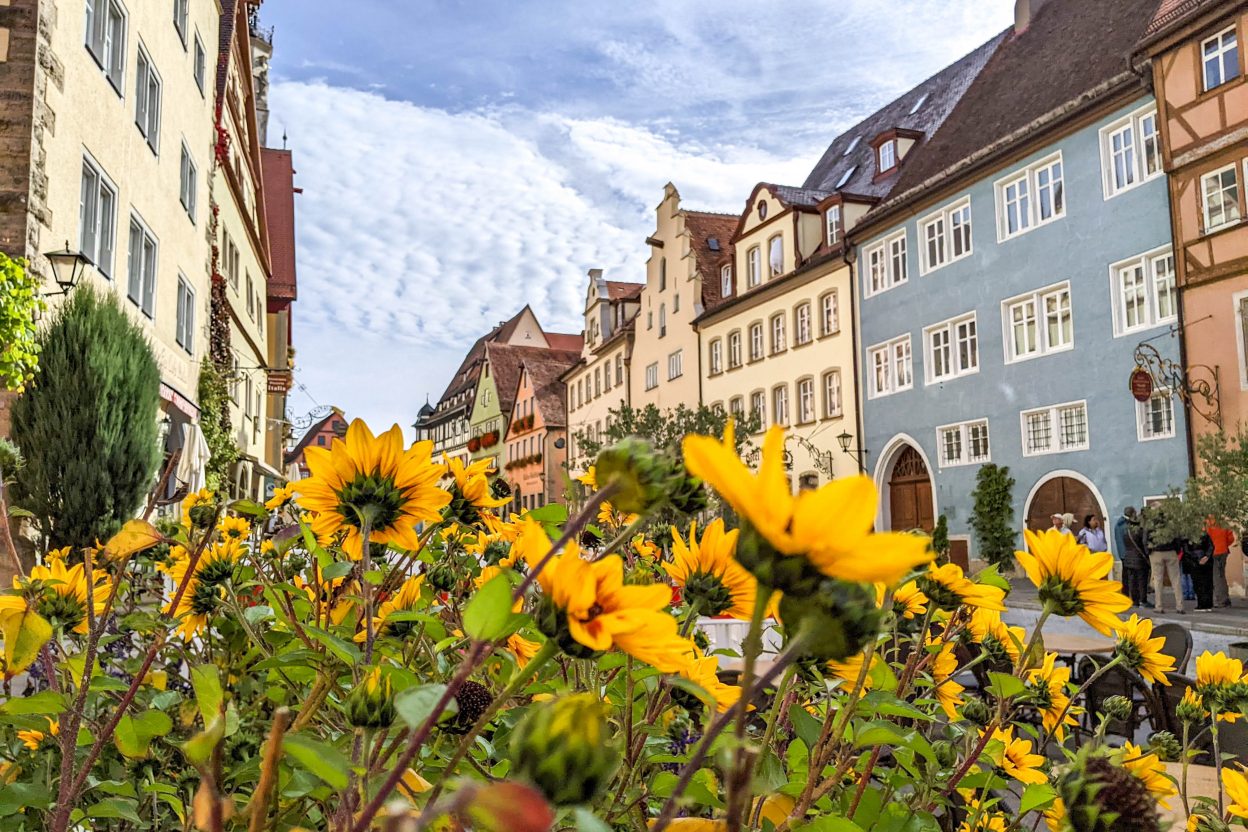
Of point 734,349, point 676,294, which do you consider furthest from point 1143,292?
point 676,294

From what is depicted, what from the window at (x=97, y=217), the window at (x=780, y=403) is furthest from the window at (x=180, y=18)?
the window at (x=780, y=403)

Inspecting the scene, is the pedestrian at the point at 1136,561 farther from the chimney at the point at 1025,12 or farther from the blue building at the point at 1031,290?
the chimney at the point at 1025,12

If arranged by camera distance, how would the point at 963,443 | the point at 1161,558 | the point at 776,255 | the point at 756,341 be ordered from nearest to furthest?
the point at 1161,558 → the point at 963,443 → the point at 776,255 → the point at 756,341

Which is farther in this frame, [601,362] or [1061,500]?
[601,362]

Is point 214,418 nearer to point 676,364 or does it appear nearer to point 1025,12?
point 676,364

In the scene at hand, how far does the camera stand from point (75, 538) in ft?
24.3

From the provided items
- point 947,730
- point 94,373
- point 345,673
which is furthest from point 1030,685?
point 94,373

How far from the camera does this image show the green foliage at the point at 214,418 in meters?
15.5

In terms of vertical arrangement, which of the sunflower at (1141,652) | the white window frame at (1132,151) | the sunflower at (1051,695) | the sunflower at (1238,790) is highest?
the white window frame at (1132,151)

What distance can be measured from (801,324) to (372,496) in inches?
963

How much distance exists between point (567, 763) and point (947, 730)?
105cm

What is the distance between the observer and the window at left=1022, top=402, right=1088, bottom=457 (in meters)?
17.1

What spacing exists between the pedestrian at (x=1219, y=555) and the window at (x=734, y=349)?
49.4 ft

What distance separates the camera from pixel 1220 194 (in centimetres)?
1485
